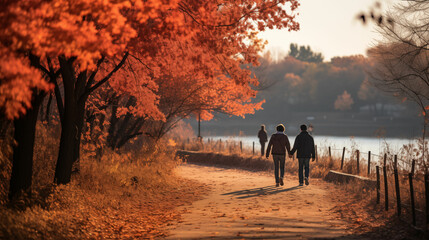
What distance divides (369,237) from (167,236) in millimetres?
3431

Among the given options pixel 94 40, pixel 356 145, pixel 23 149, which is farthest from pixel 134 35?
pixel 356 145

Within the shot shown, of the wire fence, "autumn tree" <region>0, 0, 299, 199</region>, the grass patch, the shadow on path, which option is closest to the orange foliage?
"autumn tree" <region>0, 0, 299, 199</region>

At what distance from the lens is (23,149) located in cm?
901

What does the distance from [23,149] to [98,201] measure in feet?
7.03

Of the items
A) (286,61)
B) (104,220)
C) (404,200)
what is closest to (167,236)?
(104,220)

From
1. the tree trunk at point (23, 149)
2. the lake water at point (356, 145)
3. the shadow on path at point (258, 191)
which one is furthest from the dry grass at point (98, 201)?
the lake water at point (356, 145)

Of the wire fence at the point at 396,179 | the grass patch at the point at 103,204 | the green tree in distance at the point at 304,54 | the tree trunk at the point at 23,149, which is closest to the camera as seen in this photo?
the grass patch at the point at 103,204

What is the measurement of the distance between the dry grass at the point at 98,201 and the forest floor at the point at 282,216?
69cm

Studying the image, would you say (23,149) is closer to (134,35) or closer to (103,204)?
(103,204)

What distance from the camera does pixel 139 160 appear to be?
51.6 feet

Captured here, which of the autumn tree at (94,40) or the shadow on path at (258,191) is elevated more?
the autumn tree at (94,40)

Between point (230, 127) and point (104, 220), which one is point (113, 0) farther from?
point (230, 127)

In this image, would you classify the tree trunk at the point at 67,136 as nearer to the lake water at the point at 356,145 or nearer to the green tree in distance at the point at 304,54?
the lake water at the point at 356,145

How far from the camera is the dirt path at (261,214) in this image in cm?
798
